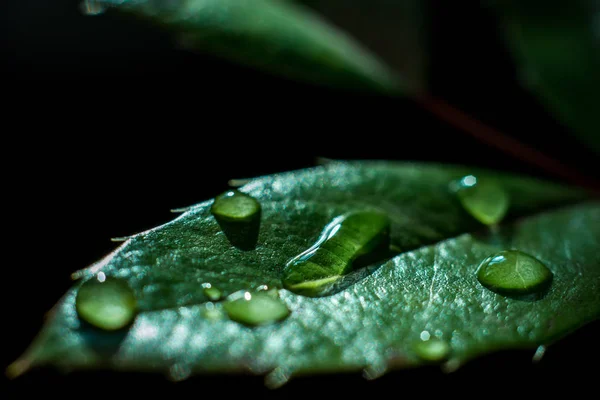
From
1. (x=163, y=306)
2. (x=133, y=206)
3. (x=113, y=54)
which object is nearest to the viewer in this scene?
(x=163, y=306)

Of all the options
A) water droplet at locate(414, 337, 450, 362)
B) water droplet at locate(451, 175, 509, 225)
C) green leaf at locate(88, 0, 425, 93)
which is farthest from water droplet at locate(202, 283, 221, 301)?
green leaf at locate(88, 0, 425, 93)

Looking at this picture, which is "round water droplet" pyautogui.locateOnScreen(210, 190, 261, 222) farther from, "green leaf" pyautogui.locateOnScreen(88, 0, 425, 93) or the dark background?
"green leaf" pyautogui.locateOnScreen(88, 0, 425, 93)

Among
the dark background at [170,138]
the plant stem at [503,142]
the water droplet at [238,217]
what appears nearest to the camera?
the water droplet at [238,217]

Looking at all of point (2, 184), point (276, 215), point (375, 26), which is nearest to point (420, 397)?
point (276, 215)

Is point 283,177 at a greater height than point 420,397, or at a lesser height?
A: greater

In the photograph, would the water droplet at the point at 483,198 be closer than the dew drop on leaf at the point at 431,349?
No

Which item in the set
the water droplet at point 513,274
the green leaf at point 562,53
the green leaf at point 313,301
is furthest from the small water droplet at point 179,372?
the green leaf at point 562,53

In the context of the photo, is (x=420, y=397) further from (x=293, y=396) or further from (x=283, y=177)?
(x=283, y=177)

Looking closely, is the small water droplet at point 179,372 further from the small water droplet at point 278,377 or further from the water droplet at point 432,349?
the water droplet at point 432,349
